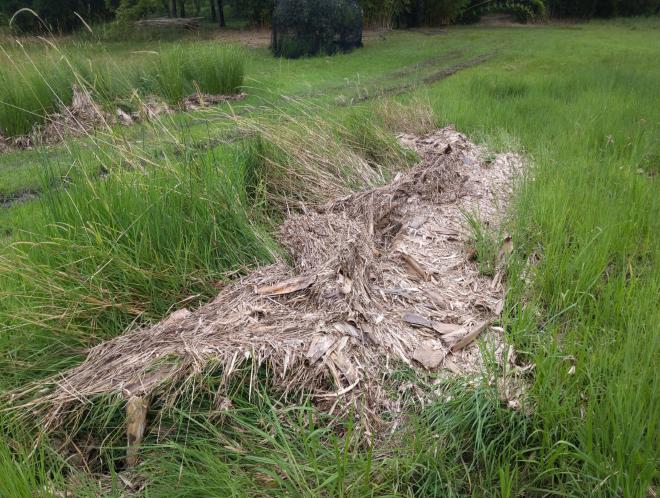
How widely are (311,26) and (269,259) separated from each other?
36.6 ft

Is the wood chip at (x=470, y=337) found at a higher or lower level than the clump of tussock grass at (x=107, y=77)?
lower

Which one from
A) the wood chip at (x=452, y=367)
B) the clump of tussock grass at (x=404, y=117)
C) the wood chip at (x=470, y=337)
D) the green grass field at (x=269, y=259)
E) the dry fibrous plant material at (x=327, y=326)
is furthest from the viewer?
the clump of tussock grass at (x=404, y=117)

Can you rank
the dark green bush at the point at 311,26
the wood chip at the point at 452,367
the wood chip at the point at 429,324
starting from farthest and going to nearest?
the dark green bush at the point at 311,26
the wood chip at the point at 429,324
the wood chip at the point at 452,367

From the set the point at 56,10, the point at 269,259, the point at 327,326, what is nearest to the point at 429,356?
the point at 327,326

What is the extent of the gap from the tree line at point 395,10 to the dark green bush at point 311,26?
16.5 feet

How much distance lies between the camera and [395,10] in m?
19.6

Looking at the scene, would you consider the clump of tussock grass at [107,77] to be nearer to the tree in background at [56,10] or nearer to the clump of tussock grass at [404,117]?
the clump of tussock grass at [404,117]

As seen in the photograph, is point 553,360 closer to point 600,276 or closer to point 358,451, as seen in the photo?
point 358,451

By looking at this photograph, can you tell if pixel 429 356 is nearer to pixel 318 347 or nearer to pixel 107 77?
pixel 318 347

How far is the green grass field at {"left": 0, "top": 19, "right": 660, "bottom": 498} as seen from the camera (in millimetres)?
1747

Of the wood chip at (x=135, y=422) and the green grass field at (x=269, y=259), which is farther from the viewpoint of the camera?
the wood chip at (x=135, y=422)

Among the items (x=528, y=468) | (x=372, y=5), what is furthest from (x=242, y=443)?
(x=372, y=5)

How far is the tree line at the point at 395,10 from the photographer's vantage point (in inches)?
736

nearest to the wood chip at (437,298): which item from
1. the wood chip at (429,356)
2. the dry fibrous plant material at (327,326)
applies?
the dry fibrous plant material at (327,326)
